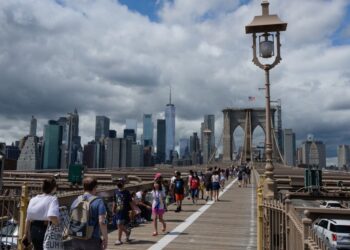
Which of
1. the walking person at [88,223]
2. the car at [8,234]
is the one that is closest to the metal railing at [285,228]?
the walking person at [88,223]

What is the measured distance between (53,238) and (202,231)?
7.26 metres

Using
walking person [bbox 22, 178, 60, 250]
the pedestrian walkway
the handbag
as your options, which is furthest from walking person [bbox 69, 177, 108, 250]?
the pedestrian walkway

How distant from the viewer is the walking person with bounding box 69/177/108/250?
551 cm

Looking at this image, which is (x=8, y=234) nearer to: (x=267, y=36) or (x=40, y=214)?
(x=40, y=214)

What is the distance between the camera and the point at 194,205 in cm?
1930

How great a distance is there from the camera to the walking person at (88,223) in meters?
5.51

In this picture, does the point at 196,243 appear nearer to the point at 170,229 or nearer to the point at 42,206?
the point at 170,229

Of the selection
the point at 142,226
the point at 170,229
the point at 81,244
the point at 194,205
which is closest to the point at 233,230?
the point at 170,229

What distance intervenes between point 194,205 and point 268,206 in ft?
37.0

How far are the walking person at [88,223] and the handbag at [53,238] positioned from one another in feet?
0.64

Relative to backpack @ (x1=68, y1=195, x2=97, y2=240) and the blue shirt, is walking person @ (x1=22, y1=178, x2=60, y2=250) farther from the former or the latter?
the blue shirt

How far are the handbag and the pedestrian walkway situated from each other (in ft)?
13.3

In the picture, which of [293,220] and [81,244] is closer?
[81,244]

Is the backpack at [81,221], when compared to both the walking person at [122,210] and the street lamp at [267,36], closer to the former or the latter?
the walking person at [122,210]
